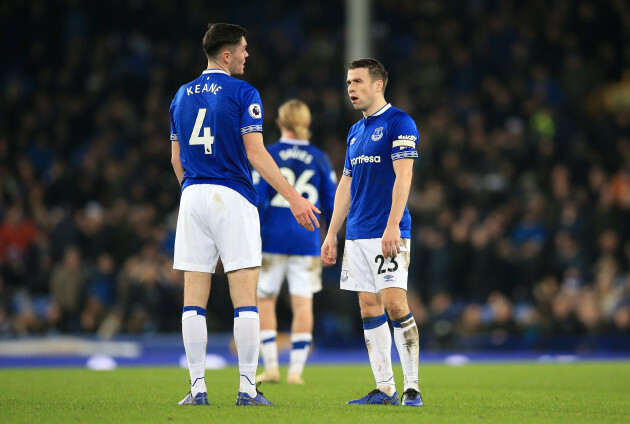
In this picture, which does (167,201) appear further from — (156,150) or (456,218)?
(456,218)

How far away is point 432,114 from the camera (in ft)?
69.8

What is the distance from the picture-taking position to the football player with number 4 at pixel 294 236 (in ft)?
33.4

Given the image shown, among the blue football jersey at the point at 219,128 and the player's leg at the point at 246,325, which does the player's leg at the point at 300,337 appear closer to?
the player's leg at the point at 246,325

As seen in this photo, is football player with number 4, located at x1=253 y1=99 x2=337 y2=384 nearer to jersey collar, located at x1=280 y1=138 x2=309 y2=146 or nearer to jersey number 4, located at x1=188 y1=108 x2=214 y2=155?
jersey collar, located at x1=280 y1=138 x2=309 y2=146

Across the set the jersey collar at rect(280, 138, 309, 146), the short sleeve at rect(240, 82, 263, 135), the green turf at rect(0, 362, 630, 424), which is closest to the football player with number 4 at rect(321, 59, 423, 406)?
the green turf at rect(0, 362, 630, 424)

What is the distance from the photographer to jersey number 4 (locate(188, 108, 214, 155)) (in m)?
6.84

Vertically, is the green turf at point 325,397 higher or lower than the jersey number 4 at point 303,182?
lower

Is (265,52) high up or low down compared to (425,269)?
up

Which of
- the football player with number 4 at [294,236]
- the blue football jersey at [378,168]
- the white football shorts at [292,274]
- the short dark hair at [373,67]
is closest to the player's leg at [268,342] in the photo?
the football player with number 4 at [294,236]

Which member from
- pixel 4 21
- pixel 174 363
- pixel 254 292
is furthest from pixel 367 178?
pixel 4 21

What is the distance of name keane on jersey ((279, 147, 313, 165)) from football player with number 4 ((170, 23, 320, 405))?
3344mm

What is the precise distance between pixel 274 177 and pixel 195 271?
2.81 feet

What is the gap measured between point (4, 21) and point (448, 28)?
10.7 meters

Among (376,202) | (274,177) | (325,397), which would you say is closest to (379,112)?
(376,202)
